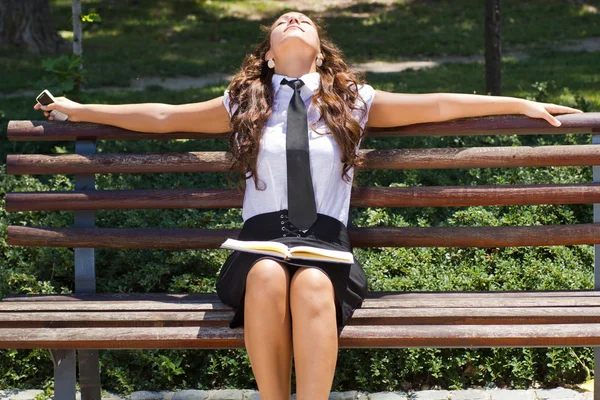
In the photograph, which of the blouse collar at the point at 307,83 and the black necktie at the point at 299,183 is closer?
the black necktie at the point at 299,183

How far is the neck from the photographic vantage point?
12.2ft

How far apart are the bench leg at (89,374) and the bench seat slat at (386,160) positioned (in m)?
0.78

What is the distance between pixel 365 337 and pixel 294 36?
1229 mm

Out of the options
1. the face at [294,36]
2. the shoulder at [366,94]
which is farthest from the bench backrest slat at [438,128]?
the face at [294,36]

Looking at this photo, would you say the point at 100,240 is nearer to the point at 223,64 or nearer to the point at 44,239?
the point at 44,239

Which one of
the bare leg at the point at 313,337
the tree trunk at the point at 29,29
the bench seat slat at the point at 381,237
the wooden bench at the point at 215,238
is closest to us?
the bare leg at the point at 313,337

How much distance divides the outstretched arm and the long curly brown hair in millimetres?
104

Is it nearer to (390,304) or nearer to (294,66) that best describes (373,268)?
(390,304)

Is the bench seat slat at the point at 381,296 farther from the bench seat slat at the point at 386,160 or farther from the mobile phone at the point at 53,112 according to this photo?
the mobile phone at the point at 53,112

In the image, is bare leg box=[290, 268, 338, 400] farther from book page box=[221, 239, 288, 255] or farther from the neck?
the neck

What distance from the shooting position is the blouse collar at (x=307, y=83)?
3668 mm

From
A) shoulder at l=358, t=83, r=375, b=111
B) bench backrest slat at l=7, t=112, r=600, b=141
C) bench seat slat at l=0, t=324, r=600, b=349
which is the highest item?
shoulder at l=358, t=83, r=375, b=111

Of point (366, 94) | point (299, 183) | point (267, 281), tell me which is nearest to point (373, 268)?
point (366, 94)

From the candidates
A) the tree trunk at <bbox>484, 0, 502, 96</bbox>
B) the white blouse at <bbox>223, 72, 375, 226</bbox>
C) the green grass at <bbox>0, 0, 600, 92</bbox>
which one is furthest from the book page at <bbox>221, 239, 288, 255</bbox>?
the green grass at <bbox>0, 0, 600, 92</bbox>
